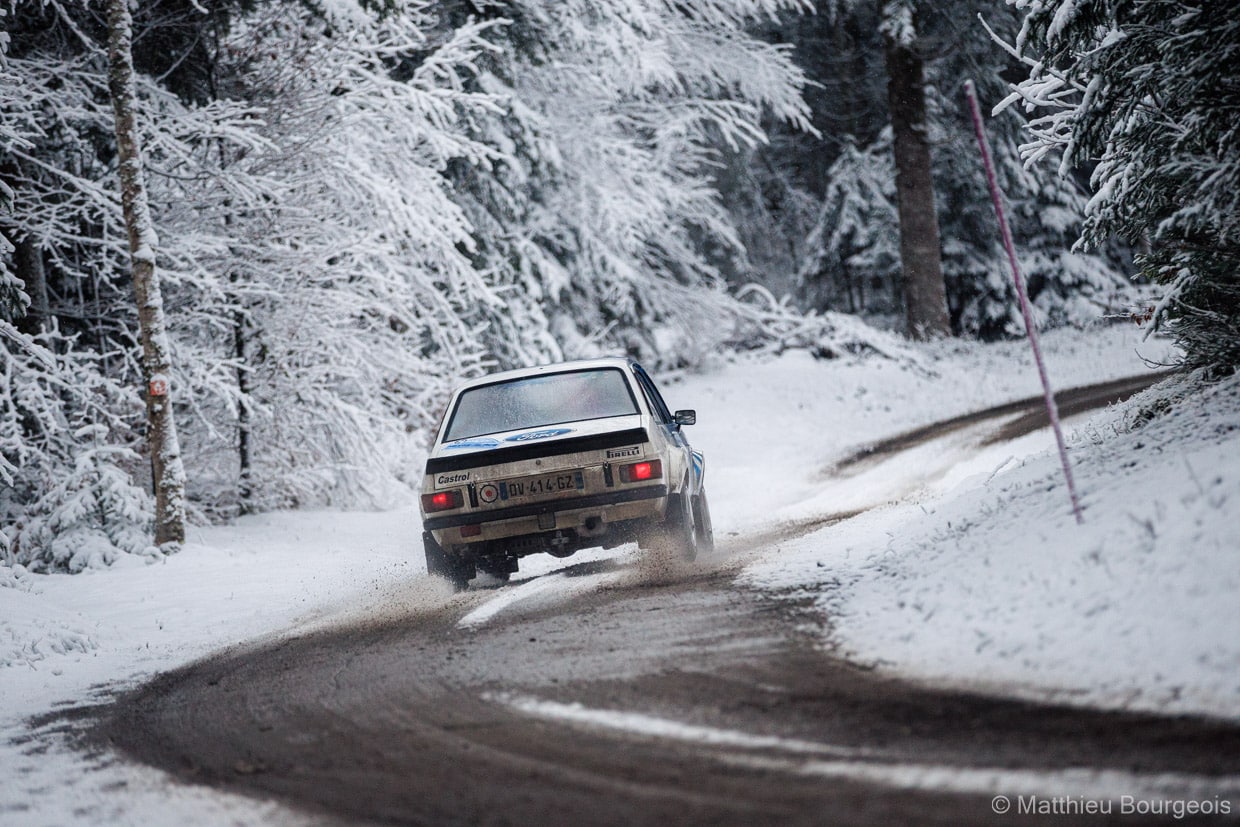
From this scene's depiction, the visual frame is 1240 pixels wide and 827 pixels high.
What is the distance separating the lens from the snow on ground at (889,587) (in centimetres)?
422

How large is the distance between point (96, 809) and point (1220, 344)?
725 centimetres

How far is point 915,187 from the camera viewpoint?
25.8 meters

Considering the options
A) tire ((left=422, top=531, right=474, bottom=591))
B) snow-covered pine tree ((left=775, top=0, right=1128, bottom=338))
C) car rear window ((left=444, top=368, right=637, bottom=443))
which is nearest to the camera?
tire ((left=422, top=531, right=474, bottom=591))

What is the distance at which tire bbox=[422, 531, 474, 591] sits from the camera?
838 centimetres

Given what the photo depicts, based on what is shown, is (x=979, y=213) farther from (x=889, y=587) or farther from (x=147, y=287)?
(x=889, y=587)

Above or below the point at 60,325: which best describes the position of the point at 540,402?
below

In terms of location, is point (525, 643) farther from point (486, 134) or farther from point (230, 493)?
point (486, 134)

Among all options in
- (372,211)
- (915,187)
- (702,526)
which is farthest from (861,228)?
(702,526)

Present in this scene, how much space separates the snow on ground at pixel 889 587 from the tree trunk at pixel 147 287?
58cm

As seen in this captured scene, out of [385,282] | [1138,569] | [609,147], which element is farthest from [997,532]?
[609,147]

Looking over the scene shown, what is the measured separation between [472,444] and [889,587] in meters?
3.53

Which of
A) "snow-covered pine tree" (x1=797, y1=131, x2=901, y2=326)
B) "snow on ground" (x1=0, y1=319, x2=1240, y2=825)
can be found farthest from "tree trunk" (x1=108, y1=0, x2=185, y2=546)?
"snow-covered pine tree" (x1=797, y1=131, x2=901, y2=326)

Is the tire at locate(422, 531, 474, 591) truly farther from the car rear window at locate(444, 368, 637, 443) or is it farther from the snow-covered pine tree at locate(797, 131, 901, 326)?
the snow-covered pine tree at locate(797, 131, 901, 326)

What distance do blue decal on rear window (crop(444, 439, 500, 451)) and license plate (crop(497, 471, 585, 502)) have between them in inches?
15.0
